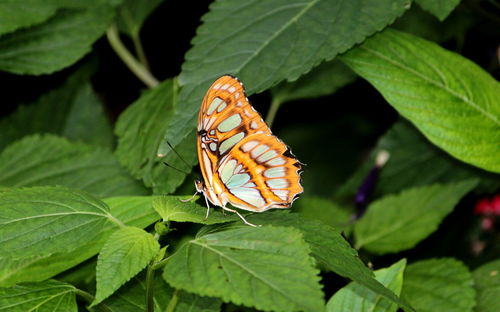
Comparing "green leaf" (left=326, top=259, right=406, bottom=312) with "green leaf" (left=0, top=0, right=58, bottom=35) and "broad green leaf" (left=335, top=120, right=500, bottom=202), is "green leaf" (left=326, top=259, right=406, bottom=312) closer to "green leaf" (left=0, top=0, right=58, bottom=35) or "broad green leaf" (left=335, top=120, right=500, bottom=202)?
"broad green leaf" (left=335, top=120, right=500, bottom=202)

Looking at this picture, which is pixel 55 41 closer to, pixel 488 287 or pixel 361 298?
pixel 361 298

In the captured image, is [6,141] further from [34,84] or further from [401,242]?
[401,242]

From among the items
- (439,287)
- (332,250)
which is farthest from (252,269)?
(439,287)

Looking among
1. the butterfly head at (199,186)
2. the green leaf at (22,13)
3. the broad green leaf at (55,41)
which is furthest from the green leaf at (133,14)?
the butterfly head at (199,186)

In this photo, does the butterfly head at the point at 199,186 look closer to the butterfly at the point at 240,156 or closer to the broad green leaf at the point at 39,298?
the butterfly at the point at 240,156

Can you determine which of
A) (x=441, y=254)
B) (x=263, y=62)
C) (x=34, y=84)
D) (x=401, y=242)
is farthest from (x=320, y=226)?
(x=34, y=84)

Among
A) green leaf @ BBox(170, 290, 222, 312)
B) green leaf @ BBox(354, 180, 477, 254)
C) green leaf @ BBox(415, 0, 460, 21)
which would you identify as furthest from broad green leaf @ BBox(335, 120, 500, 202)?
green leaf @ BBox(170, 290, 222, 312)
